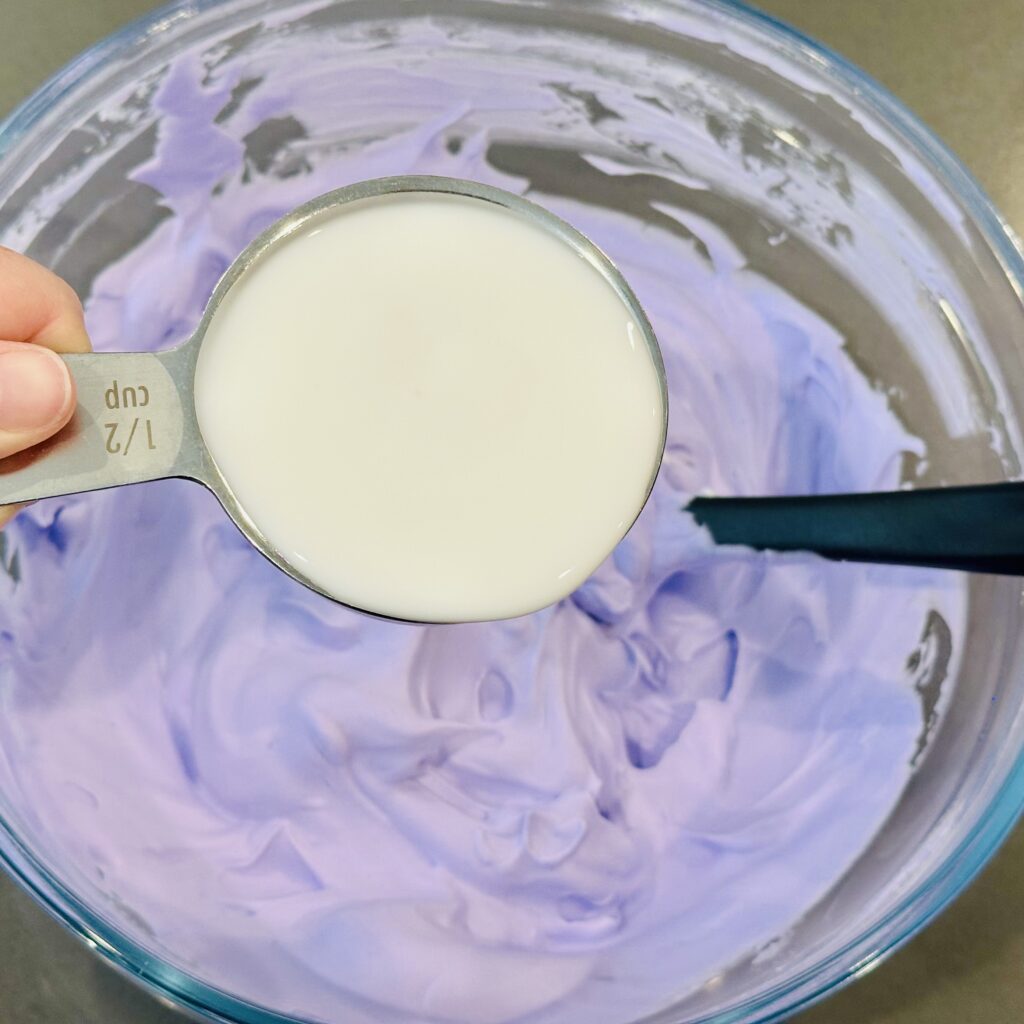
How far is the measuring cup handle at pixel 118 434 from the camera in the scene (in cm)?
58

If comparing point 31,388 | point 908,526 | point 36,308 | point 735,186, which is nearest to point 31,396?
point 31,388

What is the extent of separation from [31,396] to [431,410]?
25cm

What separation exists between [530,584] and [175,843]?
0.43 m

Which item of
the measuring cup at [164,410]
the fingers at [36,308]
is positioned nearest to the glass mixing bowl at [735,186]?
the fingers at [36,308]

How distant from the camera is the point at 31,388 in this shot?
55 cm

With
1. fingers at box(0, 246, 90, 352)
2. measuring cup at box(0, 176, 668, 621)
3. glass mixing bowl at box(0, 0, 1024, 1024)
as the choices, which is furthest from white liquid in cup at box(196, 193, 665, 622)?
glass mixing bowl at box(0, 0, 1024, 1024)

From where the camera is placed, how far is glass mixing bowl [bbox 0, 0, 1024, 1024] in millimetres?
807

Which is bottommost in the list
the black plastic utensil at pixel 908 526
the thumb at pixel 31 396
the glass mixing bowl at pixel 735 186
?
the thumb at pixel 31 396

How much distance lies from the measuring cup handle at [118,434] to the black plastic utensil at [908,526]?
1.50ft

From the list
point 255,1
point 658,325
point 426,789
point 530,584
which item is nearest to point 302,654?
point 426,789

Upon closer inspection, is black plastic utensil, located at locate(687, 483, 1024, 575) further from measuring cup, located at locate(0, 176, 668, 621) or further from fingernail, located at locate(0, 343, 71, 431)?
fingernail, located at locate(0, 343, 71, 431)

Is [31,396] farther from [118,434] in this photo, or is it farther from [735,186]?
[735,186]

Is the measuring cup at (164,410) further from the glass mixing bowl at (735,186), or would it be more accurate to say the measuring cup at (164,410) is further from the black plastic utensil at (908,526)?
the glass mixing bowl at (735,186)

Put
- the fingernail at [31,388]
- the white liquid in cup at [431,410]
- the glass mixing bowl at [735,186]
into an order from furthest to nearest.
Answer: the glass mixing bowl at [735,186] < the white liquid in cup at [431,410] < the fingernail at [31,388]
